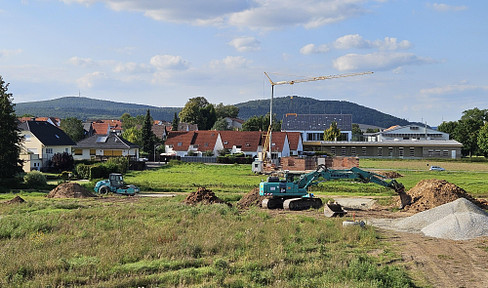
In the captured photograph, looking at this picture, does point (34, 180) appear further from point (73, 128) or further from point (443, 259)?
point (73, 128)

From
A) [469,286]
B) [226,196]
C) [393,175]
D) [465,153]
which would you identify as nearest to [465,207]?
[469,286]

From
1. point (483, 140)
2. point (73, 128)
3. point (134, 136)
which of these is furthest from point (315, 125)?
point (73, 128)

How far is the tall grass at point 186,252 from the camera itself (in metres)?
13.8

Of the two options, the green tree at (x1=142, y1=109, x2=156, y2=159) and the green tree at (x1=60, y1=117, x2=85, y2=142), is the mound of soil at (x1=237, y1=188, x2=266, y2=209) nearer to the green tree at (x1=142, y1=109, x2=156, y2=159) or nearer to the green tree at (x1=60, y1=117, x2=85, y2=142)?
the green tree at (x1=142, y1=109, x2=156, y2=159)

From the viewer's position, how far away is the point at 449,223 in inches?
907

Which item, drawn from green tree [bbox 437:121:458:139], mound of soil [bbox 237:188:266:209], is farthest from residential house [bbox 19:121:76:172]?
green tree [bbox 437:121:458:139]

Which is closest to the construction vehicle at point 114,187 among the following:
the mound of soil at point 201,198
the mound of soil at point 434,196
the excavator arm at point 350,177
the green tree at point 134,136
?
the mound of soil at point 201,198

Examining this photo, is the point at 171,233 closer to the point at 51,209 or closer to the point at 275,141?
the point at 51,209

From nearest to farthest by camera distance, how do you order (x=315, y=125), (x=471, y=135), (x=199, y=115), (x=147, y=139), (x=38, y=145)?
(x=38, y=145), (x=147, y=139), (x=471, y=135), (x=315, y=125), (x=199, y=115)

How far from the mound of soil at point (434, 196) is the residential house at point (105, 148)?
5143cm

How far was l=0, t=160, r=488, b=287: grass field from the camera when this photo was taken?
1384 cm

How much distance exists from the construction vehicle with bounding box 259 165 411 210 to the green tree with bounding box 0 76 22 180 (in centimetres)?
2705

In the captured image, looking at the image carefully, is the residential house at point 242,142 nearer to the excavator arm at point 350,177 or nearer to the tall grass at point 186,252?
the excavator arm at point 350,177

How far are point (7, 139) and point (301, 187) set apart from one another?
3020cm
